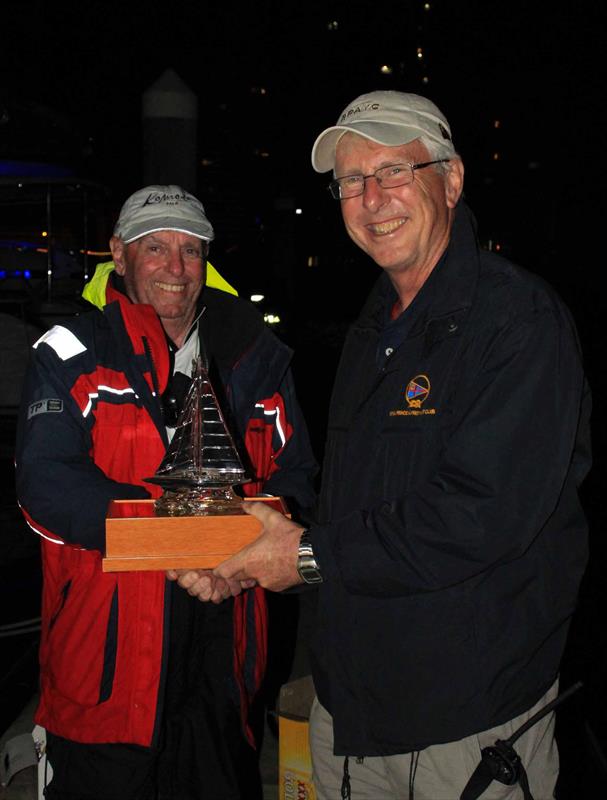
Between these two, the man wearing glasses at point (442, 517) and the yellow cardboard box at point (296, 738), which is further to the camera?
the yellow cardboard box at point (296, 738)

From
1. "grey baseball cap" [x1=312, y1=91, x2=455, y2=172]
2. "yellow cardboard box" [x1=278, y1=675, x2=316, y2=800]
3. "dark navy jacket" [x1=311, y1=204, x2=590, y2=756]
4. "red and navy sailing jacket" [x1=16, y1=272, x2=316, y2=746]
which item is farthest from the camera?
"yellow cardboard box" [x1=278, y1=675, x2=316, y2=800]

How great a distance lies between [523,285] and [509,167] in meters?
56.1

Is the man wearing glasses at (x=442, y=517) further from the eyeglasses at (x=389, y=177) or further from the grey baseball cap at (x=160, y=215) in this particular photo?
the grey baseball cap at (x=160, y=215)

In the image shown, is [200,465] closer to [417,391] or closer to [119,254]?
[417,391]

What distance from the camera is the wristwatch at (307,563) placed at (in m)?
2.33

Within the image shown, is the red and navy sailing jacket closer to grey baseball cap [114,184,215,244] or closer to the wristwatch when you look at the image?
grey baseball cap [114,184,215,244]

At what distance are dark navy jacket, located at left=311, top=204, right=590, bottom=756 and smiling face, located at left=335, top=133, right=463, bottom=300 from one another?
0.39 ft

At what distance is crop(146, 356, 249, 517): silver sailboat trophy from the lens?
8.27ft


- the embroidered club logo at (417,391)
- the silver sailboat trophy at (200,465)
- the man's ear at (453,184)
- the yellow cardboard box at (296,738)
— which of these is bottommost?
the yellow cardboard box at (296,738)

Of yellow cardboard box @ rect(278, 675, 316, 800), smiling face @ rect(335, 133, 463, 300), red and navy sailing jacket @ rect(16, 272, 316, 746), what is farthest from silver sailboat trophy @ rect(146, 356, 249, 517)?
yellow cardboard box @ rect(278, 675, 316, 800)

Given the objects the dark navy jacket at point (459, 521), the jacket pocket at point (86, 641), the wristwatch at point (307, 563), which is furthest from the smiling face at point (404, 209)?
the jacket pocket at point (86, 641)

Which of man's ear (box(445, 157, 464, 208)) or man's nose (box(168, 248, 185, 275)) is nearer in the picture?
man's ear (box(445, 157, 464, 208))

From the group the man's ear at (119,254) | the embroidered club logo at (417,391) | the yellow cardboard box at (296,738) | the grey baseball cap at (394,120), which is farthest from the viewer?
the man's ear at (119,254)

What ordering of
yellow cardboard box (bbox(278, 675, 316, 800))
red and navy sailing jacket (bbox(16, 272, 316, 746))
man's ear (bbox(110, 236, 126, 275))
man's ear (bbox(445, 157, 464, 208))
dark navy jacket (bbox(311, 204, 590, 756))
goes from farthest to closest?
man's ear (bbox(110, 236, 126, 275)) < yellow cardboard box (bbox(278, 675, 316, 800)) < red and navy sailing jacket (bbox(16, 272, 316, 746)) < man's ear (bbox(445, 157, 464, 208)) < dark navy jacket (bbox(311, 204, 590, 756))
